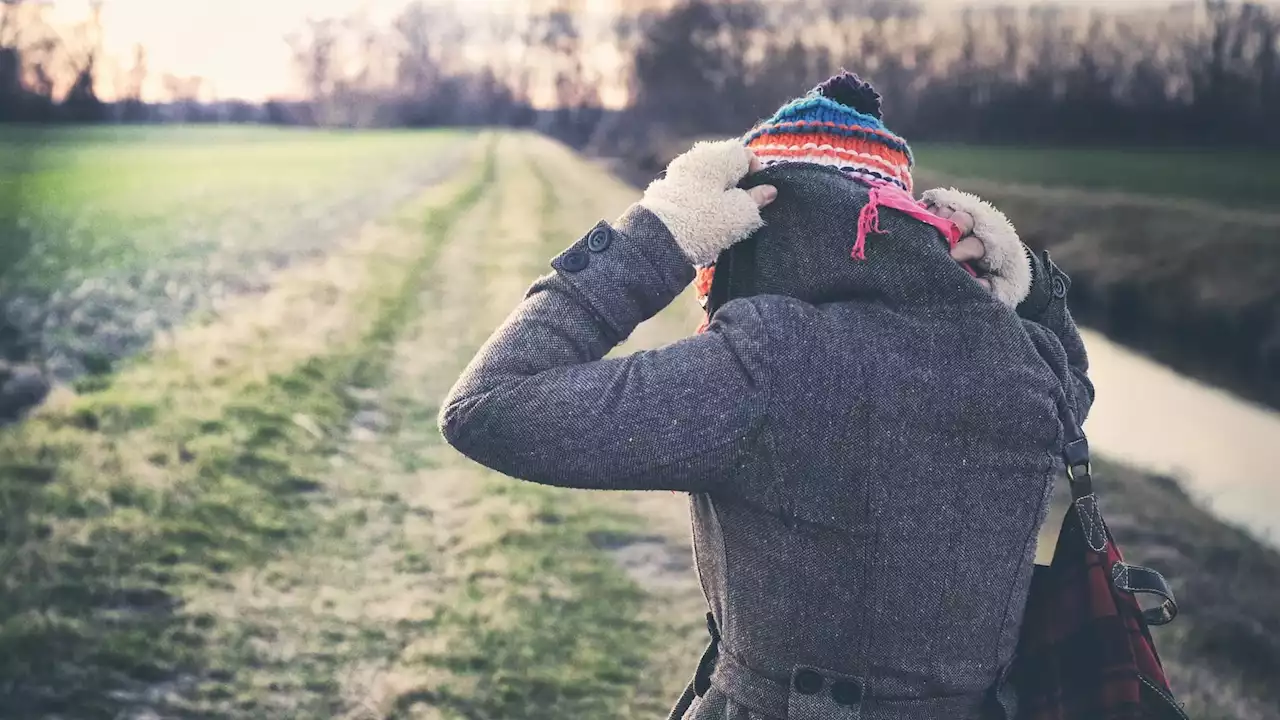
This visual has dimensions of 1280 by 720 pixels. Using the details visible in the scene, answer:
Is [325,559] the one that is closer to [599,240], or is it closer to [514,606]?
[514,606]

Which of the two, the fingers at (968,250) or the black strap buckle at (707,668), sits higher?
the fingers at (968,250)

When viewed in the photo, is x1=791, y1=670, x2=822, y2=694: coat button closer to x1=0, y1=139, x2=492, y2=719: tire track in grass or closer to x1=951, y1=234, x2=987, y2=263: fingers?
x1=951, y1=234, x2=987, y2=263: fingers

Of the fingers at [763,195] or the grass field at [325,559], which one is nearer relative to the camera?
the fingers at [763,195]

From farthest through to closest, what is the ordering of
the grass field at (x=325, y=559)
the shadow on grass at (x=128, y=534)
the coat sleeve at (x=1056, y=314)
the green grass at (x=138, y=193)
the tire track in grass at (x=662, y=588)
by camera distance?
the green grass at (x=138, y=193)
the tire track in grass at (x=662, y=588)
the grass field at (x=325, y=559)
the shadow on grass at (x=128, y=534)
the coat sleeve at (x=1056, y=314)

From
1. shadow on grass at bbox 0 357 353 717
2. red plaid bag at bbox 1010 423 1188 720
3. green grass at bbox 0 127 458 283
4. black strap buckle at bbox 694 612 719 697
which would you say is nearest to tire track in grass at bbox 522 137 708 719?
shadow on grass at bbox 0 357 353 717

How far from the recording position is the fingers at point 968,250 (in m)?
1.56

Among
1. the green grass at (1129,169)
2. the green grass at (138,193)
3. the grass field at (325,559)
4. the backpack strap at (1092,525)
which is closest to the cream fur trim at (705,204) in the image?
the backpack strap at (1092,525)

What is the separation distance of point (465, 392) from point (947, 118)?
17215 mm

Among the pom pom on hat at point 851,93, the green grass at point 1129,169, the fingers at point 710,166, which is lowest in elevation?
the green grass at point 1129,169

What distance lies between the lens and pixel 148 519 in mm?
4969

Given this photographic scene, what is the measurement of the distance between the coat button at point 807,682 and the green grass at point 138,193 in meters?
4.96

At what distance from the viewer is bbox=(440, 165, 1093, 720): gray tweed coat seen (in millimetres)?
1344

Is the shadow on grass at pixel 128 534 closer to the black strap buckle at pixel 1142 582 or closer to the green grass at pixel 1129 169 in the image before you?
the black strap buckle at pixel 1142 582

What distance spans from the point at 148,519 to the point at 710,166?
435 cm
